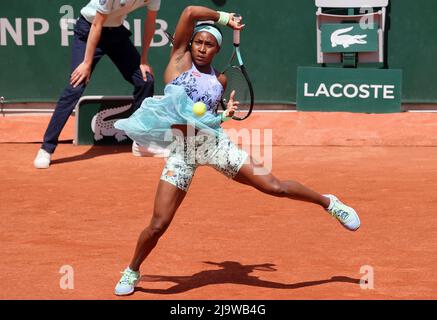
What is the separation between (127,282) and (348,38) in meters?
8.10

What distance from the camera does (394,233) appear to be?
812cm

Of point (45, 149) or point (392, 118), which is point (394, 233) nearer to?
point (45, 149)

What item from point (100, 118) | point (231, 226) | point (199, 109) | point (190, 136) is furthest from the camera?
point (100, 118)

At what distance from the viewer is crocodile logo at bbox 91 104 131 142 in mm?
12344

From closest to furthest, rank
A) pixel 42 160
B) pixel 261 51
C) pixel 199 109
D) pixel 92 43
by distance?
pixel 199 109 → pixel 92 43 → pixel 42 160 → pixel 261 51

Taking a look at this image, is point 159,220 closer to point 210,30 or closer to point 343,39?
point 210,30

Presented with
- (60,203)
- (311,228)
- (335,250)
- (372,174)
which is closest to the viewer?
(335,250)

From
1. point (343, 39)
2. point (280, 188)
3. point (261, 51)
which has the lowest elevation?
point (280, 188)

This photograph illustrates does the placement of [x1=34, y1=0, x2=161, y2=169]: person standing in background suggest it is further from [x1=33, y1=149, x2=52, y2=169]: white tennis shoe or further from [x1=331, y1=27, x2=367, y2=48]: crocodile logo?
[x1=331, y1=27, x2=367, y2=48]: crocodile logo

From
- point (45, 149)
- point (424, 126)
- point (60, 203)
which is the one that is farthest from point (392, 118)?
point (60, 203)

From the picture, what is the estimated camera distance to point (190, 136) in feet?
21.1

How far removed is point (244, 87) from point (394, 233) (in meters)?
2.19

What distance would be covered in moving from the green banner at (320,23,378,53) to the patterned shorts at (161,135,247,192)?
25.1ft

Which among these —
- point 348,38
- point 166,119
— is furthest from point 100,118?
point 166,119
